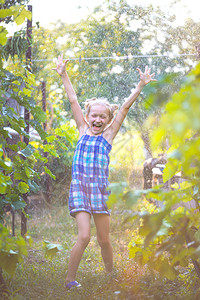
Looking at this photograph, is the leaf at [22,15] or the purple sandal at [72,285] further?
the purple sandal at [72,285]

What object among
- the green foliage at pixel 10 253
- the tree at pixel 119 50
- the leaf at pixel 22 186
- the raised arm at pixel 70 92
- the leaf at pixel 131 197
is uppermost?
the tree at pixel 119 50

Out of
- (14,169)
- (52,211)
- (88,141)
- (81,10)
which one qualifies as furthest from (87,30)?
(14,169)

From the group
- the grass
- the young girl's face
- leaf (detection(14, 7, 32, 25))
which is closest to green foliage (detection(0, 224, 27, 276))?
the grass

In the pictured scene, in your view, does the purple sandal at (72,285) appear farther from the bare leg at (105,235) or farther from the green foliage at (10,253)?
the green foliage at (10,253)

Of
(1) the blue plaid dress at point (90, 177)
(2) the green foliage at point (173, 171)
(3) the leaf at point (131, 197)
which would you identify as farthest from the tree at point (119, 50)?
(3) the leaf at point (131, 197)

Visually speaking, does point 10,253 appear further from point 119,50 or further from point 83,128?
point 119,50

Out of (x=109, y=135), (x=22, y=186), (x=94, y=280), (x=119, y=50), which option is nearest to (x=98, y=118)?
(x=109, y=135)

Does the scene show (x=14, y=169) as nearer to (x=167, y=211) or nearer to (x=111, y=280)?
(x=111, y=280)

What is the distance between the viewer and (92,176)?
242 centimetres

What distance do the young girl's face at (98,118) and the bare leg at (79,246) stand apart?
1.87 feet

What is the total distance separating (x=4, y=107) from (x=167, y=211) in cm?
130

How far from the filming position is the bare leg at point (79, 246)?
218 centimetres

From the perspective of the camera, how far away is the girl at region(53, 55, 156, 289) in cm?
225

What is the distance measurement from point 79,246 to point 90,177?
416 millimetres
